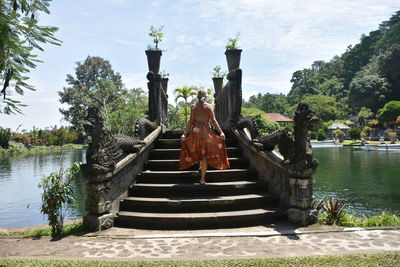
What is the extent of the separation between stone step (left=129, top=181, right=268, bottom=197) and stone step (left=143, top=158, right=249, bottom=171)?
786 millimetres

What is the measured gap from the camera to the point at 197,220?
13.2 ft

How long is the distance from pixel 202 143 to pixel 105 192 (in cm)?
196

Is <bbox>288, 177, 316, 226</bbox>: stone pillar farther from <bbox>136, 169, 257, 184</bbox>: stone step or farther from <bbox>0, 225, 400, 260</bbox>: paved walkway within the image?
<bbox>136, 169, 257, 184</bbox>: stone step

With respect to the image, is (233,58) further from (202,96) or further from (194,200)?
(194,200)

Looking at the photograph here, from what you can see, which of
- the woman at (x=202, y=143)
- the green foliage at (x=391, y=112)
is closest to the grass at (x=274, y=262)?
the woman at (x=202, y=143)

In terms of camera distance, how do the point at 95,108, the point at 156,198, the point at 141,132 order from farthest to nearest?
the point at 141,132, the point at 156,198, the point at 95,108

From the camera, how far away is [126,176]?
4.78 m

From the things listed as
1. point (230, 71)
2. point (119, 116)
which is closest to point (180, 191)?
point (230, 71)

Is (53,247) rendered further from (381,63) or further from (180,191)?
(381,63)

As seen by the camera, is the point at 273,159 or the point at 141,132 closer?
the point at 273,159

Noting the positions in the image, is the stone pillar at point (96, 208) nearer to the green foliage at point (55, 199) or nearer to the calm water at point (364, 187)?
the green foliage at point (55, 199)

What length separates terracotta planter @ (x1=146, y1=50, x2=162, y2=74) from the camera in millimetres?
6711

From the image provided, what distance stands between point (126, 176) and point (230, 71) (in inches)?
148

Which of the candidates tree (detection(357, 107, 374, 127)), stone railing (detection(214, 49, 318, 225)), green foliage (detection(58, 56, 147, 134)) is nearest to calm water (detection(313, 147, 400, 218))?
stone railing (detection(214, 49, 318, 225))
